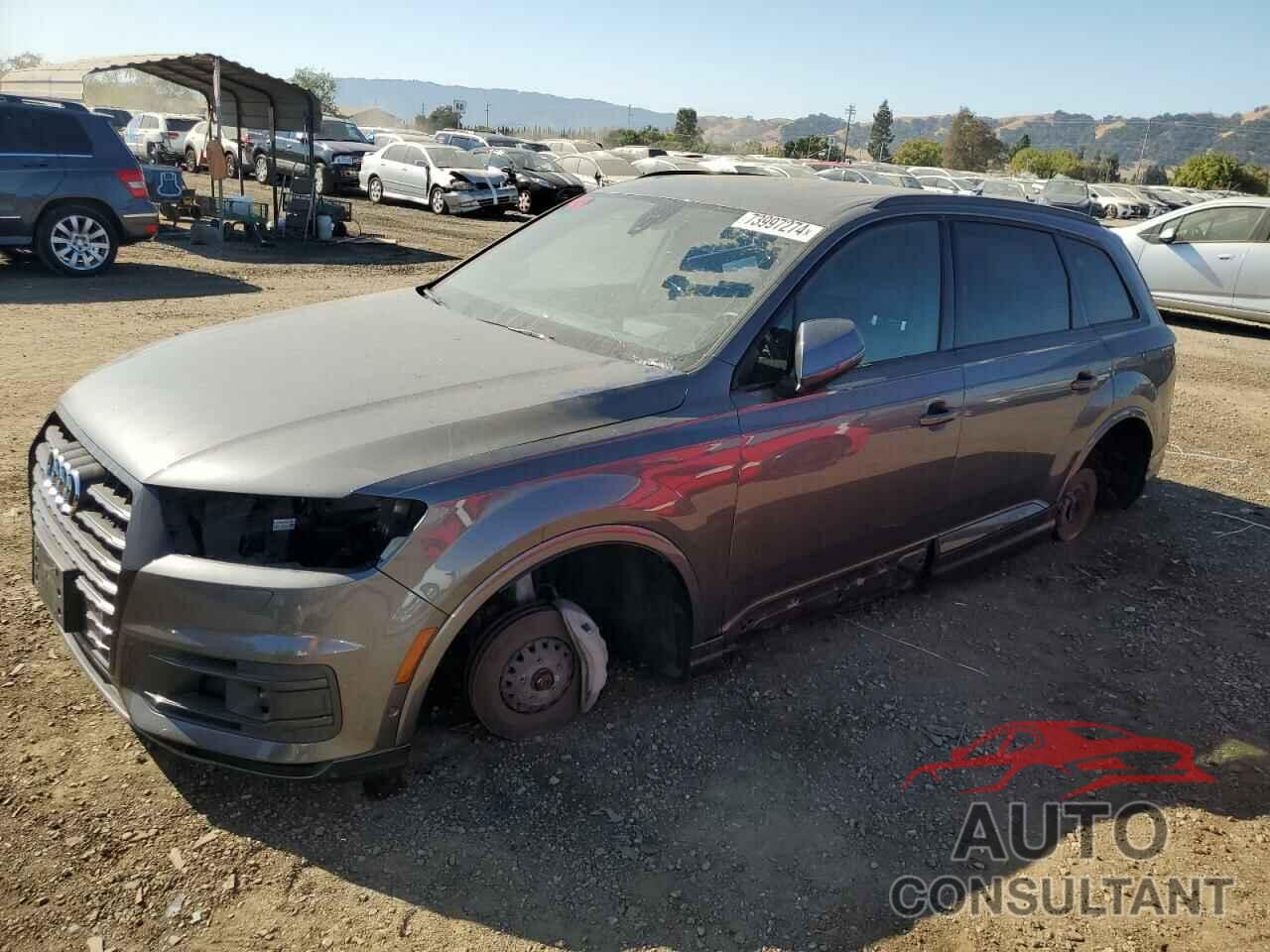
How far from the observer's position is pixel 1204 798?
10.7 feet

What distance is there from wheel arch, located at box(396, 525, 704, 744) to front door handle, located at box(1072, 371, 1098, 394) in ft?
7.82

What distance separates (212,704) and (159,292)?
9393 millimetres

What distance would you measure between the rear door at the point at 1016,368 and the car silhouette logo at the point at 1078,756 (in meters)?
0.97

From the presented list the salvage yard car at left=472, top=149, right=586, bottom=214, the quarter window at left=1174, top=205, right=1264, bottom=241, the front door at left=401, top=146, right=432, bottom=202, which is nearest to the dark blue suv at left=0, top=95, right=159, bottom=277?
the front door at left=401, top=146, right=432, bottom=202

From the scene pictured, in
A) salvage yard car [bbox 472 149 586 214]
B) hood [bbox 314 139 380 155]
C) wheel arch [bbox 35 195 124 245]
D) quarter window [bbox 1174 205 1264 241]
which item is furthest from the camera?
hood [bbox 314 139 380 155]

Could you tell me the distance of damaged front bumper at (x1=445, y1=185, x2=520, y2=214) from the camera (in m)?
20.7

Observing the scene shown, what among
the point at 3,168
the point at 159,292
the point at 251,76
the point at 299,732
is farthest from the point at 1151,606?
the point at 251,76

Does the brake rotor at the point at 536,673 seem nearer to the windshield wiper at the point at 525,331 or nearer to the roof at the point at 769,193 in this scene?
the windshield wiper at the point at 525,331

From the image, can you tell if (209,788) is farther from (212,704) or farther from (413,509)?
(413,509)

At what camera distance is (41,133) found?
10.3 meters

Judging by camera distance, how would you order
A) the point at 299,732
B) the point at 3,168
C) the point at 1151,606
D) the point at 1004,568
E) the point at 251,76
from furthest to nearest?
the point at 251,76
the point at 3,168
the point at 1004,568
the point at 1151,606
the point at 299,732

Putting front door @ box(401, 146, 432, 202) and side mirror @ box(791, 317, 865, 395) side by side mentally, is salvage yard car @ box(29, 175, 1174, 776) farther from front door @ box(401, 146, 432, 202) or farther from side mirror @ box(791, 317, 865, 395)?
front door @ box(401, 146, 432, 202)

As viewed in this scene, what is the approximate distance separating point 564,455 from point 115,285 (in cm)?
1004

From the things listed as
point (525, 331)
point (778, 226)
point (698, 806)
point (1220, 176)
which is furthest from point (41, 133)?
point (1220, 176)
